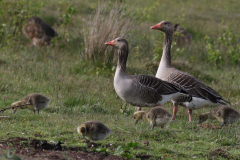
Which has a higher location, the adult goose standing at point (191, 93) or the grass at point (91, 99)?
the adult goose standing at point (191, 93)

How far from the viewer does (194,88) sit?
8039 millimetres

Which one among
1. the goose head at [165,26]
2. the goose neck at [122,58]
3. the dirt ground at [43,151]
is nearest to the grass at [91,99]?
the dirt ground at [43,151]

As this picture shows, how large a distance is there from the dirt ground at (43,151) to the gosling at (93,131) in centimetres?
16

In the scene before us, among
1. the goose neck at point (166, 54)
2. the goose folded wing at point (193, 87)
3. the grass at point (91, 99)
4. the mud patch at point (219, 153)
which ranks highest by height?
the goose neck at point (166, 54)

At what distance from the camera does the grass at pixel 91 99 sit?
5.78 meters

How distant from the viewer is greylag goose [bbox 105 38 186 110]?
7.21 metres

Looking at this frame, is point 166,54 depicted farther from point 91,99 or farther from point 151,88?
point 91,99

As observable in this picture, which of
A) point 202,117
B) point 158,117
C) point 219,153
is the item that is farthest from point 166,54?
point 219,153

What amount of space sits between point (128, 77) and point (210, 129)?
6.81 ft

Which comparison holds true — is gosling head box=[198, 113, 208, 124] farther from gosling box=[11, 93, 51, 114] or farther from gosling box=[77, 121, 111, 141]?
gosling box=[11, 93, 51, 114]

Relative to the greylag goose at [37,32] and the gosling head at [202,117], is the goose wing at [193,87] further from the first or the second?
the greylag goose at [37,32]

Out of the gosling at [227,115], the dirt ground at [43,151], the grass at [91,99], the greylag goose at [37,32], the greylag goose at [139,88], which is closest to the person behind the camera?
the dirt ground at [43,151]

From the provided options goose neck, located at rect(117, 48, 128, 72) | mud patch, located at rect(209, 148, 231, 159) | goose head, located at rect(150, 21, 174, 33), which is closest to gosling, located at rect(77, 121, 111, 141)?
mud patch, located at rect(209, 148, 231, 159)

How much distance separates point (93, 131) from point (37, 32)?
9.61 m
